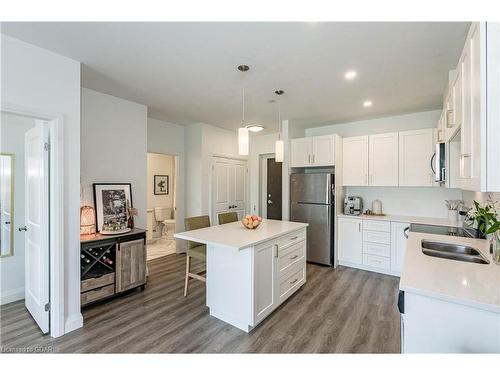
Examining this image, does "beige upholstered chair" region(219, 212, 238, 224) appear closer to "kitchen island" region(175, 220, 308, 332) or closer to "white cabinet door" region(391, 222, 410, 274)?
"kitchen island" region(175, 220, 308, 332)

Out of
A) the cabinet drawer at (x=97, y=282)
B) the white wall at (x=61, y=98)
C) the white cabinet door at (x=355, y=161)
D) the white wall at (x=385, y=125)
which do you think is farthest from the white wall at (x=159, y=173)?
the white cabinet door at (x=355, y=161)

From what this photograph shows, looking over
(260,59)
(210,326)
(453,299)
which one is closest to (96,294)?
(210,326)

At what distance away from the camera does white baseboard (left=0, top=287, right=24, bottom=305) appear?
274 centimetres

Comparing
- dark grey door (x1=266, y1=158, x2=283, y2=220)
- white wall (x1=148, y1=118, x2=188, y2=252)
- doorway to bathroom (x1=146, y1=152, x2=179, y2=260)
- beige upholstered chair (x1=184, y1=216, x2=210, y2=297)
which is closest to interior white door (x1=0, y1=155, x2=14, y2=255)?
white wall (x1=148, y1=118, x2=188, y2=252)

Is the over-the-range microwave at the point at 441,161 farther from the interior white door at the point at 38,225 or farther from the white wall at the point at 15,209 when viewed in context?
the white wall at the point at 15,209

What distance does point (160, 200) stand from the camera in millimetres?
6180

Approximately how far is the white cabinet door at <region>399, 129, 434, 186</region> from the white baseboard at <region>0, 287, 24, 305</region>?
536 cm

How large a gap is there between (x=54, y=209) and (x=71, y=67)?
1337mm

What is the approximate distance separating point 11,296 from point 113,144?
2.12 metres

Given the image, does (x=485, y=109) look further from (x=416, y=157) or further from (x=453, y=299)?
(x=416, y=157)

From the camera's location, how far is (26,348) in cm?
202

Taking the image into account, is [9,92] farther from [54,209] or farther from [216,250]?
[216,250]

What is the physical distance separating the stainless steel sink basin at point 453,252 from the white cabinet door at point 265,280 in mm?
1352
